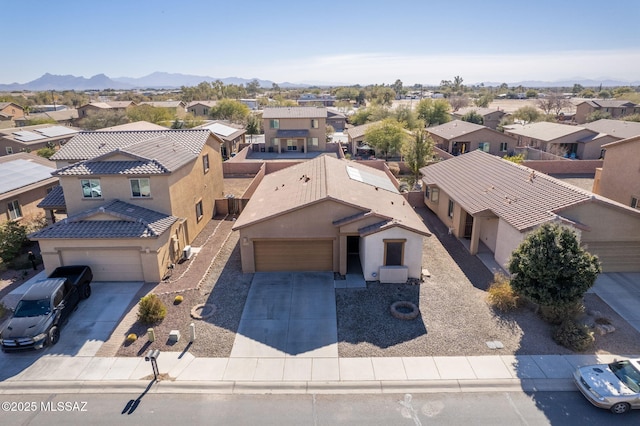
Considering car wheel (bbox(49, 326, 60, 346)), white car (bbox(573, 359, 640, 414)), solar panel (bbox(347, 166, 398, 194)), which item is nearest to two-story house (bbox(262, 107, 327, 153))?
solar panel (bbox(347, 166, 398, 194))

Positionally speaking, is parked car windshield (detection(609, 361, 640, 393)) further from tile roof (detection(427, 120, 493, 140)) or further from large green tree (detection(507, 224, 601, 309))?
tile roof (detection(427, 120, 493, 140))

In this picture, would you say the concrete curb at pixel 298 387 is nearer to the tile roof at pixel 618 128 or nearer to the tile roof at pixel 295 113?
the tile roof at pixel 618 128

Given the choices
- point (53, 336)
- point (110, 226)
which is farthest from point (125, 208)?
point (53, 336)

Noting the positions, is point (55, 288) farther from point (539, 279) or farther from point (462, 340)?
point (539, 279)

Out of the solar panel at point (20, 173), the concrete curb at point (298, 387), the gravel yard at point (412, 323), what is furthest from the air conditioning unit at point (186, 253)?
the solar panel at point (20, 173)

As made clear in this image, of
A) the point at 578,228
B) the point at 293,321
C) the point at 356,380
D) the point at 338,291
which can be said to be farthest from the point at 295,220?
the point at 578,228

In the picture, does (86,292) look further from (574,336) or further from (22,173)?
(574,336)
